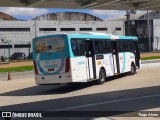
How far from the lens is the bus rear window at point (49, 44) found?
18.5 m

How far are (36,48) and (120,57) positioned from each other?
6.66 m

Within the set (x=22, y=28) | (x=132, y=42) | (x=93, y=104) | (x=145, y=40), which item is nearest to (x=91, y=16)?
(x=145, y=40)

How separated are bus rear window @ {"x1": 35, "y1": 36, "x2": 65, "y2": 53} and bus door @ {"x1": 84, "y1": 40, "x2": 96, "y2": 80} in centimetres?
196

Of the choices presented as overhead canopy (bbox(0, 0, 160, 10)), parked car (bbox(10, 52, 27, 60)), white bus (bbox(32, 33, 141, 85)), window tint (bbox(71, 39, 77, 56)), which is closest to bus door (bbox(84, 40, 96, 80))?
white bus (bbox(32, 33, 141, 85))

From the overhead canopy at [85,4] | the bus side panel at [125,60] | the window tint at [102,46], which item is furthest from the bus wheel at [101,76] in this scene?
the overhead canopy at [85,4]

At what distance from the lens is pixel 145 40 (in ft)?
313

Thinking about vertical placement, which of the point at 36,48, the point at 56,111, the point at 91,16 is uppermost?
the point at 91,16

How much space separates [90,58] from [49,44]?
2549 mm

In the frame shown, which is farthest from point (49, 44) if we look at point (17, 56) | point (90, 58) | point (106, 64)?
point (17, 56)

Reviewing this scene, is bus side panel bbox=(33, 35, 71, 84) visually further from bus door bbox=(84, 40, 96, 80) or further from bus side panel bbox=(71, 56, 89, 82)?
bus door bbox=(84, 40, 96, 80)

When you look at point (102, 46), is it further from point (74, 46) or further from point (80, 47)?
point (74, 46)

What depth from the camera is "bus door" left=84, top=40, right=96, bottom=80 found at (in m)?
19.8

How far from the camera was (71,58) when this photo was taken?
18.3 m

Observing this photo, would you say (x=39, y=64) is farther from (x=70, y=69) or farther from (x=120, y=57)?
(x=120, y=57)
